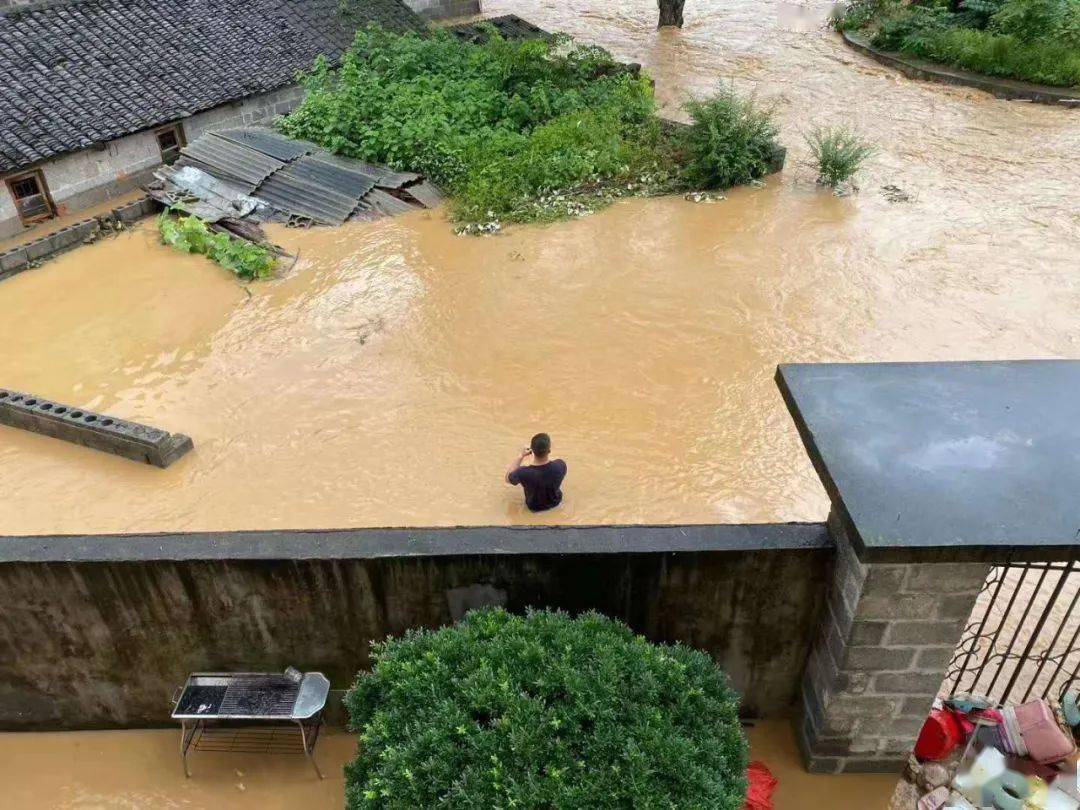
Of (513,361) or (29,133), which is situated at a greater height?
(29,133)

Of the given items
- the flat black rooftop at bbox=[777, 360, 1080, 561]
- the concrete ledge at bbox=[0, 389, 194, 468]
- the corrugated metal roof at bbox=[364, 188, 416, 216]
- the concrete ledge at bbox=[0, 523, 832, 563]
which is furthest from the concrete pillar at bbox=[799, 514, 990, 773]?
the corrugated metal roof at bbox=[364, 188, 416, 216]

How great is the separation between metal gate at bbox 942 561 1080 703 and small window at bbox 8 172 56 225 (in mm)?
14974

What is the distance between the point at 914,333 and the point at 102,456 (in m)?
9.46

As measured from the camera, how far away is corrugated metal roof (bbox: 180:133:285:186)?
14.2m

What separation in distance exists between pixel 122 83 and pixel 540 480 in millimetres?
12611

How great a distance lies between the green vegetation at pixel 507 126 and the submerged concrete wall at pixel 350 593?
9441 millimetres

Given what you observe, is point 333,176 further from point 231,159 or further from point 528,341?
point 528,341

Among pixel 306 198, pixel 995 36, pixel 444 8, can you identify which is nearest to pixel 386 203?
pixel 306 198

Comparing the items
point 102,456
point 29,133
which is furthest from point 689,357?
point 29,133

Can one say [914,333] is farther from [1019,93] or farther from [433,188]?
[1019,93]

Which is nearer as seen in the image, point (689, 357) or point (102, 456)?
point (102, 456)

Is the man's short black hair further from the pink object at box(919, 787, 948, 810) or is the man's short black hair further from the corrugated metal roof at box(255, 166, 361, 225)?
the corrugated metal roof at box(255, 166, 361, 225)

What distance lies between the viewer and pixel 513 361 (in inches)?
386

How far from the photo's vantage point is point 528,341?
10156mm
